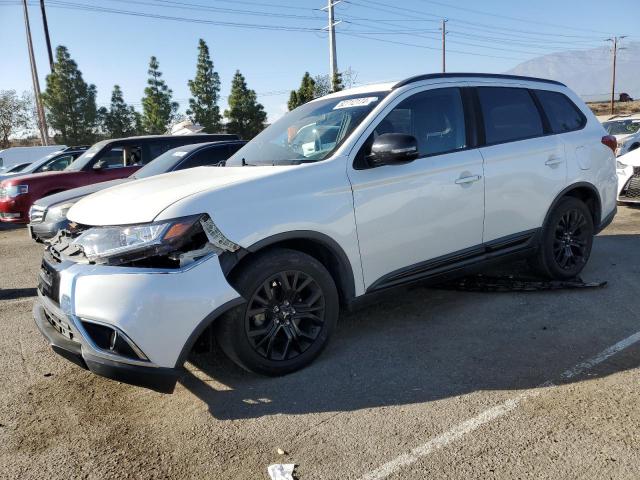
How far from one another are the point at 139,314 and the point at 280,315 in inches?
35.7

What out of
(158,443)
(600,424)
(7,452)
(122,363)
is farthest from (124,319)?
(600,424)

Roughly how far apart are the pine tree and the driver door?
4269 centimetres

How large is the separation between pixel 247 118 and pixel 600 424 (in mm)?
42511

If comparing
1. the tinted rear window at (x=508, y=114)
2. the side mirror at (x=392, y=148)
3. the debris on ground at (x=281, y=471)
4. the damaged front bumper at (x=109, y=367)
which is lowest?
the debris on ground at (x=281, y=471)

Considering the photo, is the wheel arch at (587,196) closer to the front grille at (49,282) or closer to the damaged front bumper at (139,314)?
the damaged front bumper at (139,314)

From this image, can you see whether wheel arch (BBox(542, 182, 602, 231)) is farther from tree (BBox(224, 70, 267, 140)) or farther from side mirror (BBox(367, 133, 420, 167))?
tree (BBox(224, 70, 267, 140))

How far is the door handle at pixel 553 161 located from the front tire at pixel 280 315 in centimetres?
249

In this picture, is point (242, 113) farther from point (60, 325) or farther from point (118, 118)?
point (60, 325)

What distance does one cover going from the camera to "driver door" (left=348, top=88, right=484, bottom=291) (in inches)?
140

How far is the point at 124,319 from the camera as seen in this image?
271 cm

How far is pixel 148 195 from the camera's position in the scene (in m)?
3.20

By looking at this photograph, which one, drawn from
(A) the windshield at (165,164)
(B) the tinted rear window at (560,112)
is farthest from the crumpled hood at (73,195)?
(B) the tinted rear window at (560,112)

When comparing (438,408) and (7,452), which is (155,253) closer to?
(7,452)

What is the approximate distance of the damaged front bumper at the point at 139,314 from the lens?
2721 millimetres
